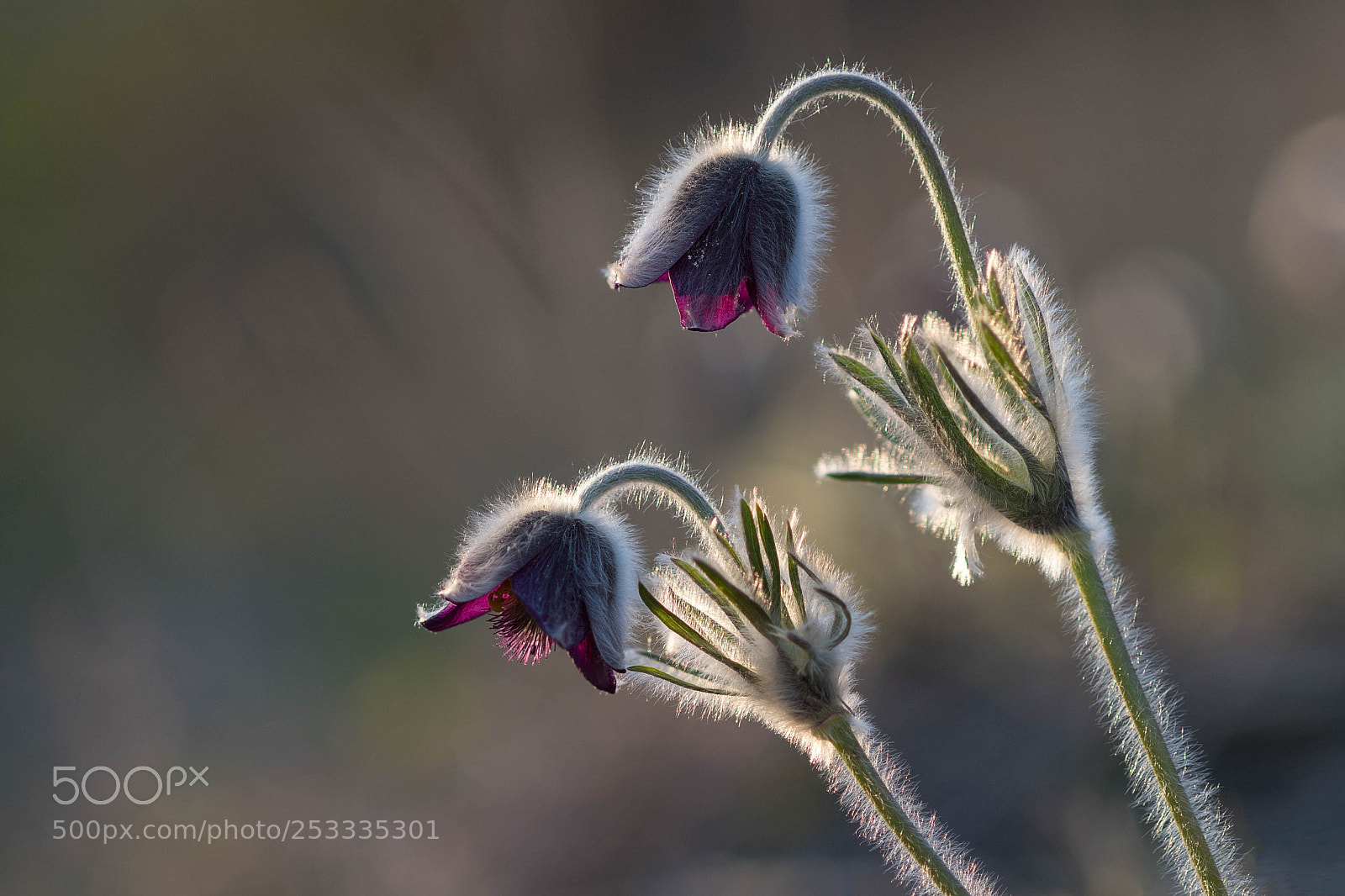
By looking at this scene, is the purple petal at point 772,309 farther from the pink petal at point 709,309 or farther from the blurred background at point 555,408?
the blurred background at point 555,408

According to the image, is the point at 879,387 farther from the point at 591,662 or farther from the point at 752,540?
the point at 591,662

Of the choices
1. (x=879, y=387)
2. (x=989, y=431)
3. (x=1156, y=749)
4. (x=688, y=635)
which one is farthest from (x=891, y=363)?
(x=1156, y=749)

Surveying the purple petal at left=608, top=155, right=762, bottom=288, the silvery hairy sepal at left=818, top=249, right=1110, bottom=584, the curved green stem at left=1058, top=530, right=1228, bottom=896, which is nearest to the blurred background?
the curved green stem at left=1058, top=530, right=1228, bottom=896

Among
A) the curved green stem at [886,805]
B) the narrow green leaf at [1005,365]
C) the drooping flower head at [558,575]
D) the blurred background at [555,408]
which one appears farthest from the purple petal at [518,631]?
the blurred background at [555,408]

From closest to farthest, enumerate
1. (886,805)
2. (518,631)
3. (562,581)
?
(886,805) → (562,581) → (518,631)

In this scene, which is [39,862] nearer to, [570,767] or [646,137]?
[570,767]

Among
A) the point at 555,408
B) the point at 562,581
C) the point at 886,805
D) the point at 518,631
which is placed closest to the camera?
the point at 886,805
